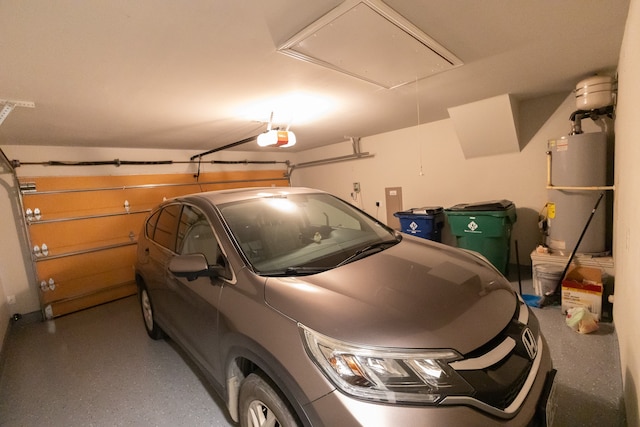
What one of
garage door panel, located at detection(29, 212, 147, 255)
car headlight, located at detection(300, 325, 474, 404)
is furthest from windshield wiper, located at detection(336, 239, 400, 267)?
garage door panel, located at detection(29, 212, 147, 255)

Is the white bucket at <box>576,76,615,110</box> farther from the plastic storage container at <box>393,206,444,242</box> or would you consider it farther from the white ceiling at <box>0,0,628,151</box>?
the plastic storage container at <box>393,206,444,242</box>

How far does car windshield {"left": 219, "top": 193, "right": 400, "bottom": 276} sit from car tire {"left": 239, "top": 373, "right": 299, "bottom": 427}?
0.51 m

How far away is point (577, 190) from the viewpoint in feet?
9.27

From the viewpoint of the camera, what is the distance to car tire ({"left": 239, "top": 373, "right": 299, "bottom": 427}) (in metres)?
1.14

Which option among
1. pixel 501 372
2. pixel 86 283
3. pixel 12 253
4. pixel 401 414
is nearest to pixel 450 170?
pixel 501 372

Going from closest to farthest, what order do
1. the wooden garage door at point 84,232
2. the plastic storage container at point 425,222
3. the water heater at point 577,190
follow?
1. the water heater at point 577,190
2. the wooden garage door at point 84,232
3. the plastic storage container at point 425,222

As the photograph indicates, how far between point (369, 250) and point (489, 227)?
262cm

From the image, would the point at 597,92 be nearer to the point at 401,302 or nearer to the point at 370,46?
the point at 370,46

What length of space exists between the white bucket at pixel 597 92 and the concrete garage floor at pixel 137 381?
207cm

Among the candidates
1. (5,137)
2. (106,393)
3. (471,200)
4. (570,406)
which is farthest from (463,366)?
(5,137)

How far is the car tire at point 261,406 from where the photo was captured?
1.14 m

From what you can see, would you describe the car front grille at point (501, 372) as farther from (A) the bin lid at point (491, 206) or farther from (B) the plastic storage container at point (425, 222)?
(B) the plastic storage container at point (425, 222)

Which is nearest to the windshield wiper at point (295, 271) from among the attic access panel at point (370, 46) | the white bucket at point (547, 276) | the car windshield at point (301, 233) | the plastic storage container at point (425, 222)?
the car windshield at point (301, 233)

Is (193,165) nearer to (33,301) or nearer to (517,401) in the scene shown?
(33,301)
